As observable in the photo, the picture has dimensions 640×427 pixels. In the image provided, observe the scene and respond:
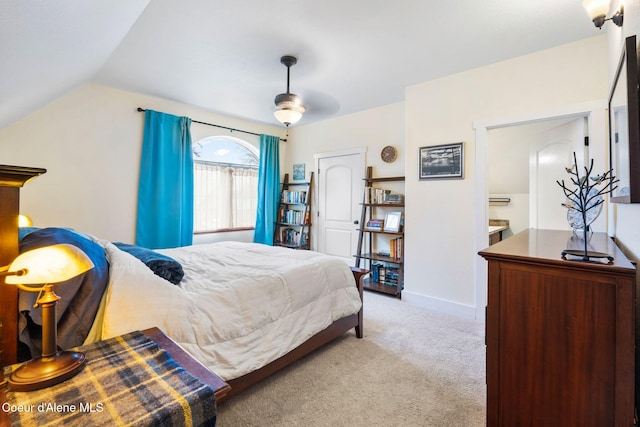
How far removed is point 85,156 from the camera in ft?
10.9

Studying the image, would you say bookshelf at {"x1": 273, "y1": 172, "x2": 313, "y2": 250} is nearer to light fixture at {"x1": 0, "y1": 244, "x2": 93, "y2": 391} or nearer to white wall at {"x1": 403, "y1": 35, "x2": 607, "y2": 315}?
white wall at {"x1": 403, "y1": 35, "x2": 607, "y2": 315}

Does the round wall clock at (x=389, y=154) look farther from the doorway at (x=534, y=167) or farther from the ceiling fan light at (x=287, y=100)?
the ceiling fan light at (x=287, y=100)

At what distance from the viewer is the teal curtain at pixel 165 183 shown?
3.69 metres

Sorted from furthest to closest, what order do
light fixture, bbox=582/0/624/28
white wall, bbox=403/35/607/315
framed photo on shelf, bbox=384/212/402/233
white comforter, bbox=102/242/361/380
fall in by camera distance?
framed photo on shelf, bbox=384/212/402/233, white wall, bbox=403/35/607/315, light fixture, bbox=582/0/624/28, white comforter, bbox=102/242/361/380

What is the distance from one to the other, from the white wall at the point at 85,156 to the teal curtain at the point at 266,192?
1569 mm

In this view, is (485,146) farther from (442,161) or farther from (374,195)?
(374,195)

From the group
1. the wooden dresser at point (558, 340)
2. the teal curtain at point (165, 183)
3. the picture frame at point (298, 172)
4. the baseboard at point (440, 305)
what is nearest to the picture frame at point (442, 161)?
the baseboard at point (440, 305)

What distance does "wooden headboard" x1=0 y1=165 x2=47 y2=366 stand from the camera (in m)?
0.92

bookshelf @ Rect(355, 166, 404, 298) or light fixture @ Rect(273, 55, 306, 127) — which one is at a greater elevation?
light fixture @ Rect(273, 55, 306, 127)

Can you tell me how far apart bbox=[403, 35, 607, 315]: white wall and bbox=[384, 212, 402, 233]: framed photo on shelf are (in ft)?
0.96

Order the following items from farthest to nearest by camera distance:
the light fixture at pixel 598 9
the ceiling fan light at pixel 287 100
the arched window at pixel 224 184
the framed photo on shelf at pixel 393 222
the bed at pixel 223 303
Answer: the arched window at pixel 224 184, the framed photo on shelf at pixel 393 222, the ceiling fan light at pixel 287 100, the light fixture at pixel 598 9, the bed at pixel 223 303

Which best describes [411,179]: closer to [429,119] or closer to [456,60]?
[429,119]

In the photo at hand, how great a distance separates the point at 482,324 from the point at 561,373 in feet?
6.49

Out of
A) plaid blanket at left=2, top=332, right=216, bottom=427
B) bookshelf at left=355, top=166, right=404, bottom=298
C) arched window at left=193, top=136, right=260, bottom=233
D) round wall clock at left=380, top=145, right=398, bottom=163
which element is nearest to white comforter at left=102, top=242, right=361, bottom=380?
plaid blanket at left=2, top=332, right=216, bottom=427
